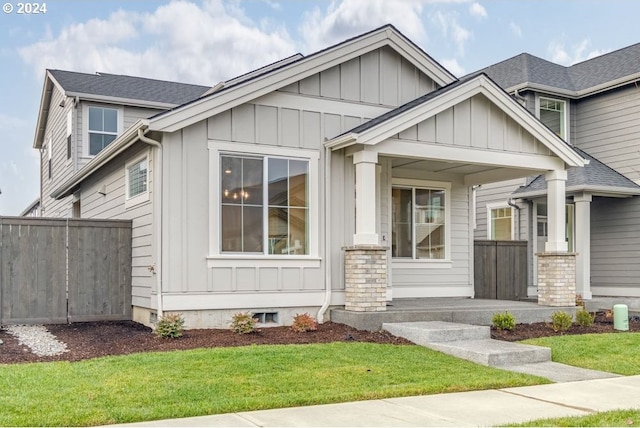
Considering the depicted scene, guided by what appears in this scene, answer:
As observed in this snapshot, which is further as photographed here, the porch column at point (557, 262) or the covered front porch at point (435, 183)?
the porch column at point (557, 262)

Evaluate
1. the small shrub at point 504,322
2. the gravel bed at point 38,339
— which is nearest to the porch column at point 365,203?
the small shrub at point 504,322

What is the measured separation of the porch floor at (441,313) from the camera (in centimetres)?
983

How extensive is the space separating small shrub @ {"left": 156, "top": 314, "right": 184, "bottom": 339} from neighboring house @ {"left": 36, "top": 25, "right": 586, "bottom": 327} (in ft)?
1.95

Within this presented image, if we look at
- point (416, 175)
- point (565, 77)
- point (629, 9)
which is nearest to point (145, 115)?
point (416, 175)

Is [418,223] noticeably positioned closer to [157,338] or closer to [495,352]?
[495,352]

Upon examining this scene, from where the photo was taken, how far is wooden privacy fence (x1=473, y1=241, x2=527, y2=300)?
627 inches

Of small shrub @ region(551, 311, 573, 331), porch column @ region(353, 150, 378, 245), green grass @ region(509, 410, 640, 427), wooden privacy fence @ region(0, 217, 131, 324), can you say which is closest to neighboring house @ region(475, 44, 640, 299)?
small shrub @ region(551, 311, 573, 331)

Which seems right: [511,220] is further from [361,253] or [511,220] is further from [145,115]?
[145,115]

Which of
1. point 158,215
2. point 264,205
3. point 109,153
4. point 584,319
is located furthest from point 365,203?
point 109,153

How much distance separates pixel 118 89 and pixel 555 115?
12.6 meters

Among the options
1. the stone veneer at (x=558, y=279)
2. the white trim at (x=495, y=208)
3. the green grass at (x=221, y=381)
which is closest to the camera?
the green grass at (x=221, y=381)

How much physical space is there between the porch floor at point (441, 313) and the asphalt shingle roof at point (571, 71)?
7440 mm

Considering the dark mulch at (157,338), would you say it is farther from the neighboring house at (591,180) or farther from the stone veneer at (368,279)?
the neighboring house at (591,180)

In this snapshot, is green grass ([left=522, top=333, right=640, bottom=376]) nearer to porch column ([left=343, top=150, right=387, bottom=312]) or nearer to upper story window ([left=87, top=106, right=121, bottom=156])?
porch column ([left=343, top=150, right=387, bottom=312])
